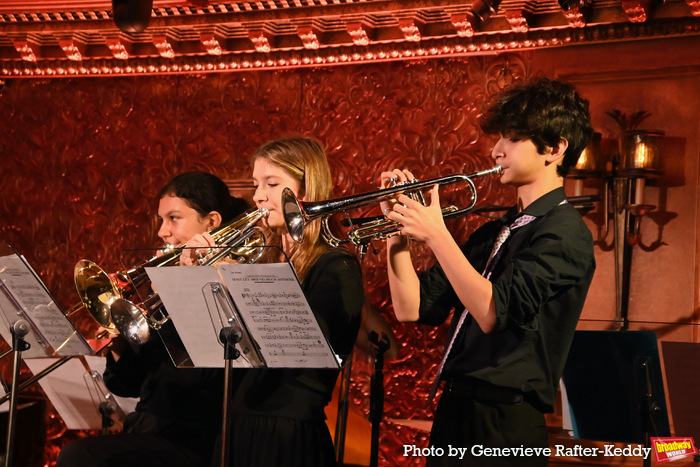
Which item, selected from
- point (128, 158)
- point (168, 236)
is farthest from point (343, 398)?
point (128, 158)

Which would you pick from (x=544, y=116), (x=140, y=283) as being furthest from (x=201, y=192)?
(x=544, y=116)

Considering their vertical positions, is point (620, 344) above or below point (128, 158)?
below

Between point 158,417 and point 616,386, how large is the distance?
1.79 metres

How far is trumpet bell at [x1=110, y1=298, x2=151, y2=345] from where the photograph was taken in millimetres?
2875

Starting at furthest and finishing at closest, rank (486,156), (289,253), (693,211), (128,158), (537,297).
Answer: (128,158)
(486,156)
(693,211)
(289,253)
(537,297)

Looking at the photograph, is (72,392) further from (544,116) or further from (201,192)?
(544,116)

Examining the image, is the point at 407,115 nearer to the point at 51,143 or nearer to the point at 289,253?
the point at 289,253

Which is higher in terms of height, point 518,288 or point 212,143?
point 212,143

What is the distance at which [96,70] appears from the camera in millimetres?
5355

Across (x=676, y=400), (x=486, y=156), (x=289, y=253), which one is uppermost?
(x=486, y=156)

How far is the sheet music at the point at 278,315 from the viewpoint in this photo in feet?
A: 7.63

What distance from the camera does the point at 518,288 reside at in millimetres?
2162

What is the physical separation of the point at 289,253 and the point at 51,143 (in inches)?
122

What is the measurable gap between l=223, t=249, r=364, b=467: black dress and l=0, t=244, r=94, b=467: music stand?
0.63 metres
